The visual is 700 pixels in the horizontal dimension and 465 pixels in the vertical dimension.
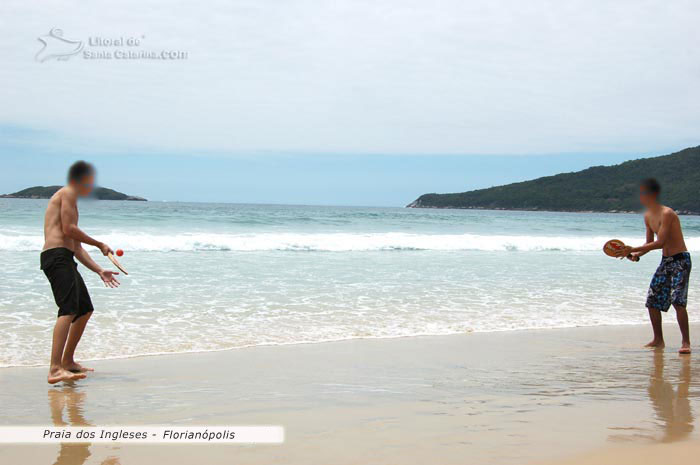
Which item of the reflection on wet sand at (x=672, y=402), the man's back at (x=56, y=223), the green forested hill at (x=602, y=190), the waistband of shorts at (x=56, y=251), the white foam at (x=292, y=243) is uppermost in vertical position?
the green forested hill at (x=602, y=190)

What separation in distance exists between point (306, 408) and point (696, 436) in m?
2.35

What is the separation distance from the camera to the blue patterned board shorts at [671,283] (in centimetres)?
657

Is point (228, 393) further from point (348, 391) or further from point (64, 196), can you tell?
point (64, 196)

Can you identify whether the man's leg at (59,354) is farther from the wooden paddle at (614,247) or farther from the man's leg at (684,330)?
the man's leg at (684,330)

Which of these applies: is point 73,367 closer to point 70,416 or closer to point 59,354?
point 59,354

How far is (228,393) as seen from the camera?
4.54m

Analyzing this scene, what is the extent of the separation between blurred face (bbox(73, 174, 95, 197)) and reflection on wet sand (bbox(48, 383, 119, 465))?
1.54 m

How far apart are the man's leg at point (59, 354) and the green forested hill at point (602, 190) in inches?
233

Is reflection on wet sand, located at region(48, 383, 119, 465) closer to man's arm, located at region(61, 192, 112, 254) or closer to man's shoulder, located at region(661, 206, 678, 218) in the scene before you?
man's arm, located at region(61, 192, 112, 254)

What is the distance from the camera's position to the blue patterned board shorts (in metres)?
6.57

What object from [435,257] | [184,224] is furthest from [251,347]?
[184,224]
